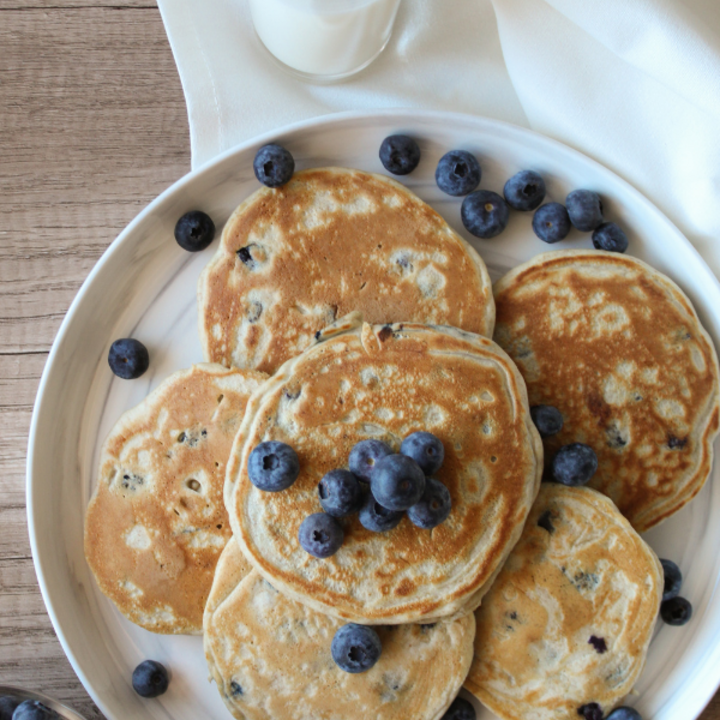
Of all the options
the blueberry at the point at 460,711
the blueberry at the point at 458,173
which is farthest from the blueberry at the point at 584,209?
the blueberry at the point at 460,711

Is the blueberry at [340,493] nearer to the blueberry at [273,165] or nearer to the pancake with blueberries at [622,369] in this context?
the pancake with blueberries at [622,369]

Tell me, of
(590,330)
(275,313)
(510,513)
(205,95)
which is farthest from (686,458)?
(205,95)

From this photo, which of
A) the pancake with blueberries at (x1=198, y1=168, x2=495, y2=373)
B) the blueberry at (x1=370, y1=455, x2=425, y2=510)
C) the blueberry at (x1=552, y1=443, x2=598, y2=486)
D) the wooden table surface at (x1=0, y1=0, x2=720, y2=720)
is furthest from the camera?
the wooden table surface at (x1=0, y1=0, x2=720, y2=720)

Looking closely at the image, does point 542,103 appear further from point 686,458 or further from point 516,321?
point 686,458

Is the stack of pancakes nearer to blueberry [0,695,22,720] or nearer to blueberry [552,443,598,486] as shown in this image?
blueberry [552,443,598,486]

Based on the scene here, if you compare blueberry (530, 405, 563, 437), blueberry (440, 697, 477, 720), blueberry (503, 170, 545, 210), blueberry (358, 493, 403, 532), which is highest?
blueberry (503, 170, 545, 210)

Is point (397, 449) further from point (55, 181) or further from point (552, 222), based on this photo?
point (55, 181)

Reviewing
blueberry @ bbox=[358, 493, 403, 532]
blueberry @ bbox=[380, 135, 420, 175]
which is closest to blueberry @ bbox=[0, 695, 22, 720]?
blueberry @ bbox=[358, 493, 403, 532]

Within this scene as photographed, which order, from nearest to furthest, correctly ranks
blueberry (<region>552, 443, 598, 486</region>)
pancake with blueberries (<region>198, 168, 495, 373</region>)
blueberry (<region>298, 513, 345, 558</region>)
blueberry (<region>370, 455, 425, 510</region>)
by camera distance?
blueberry (<region>370, 455, 425, 510</region>) → blueberry (<region>298, 513, 345, 558</region>) → blueberry (<region>552, 443, 598, 486</region>) → pancake with blueberries (<region>198, 168, 495, 373</region>)
